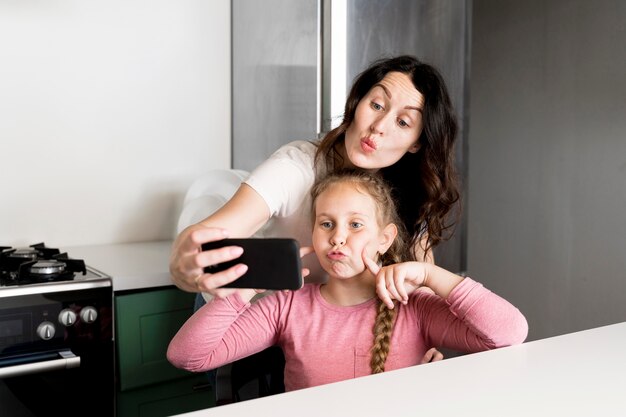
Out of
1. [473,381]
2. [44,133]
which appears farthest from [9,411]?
[473,381]

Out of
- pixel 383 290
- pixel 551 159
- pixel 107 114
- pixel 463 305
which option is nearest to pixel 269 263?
pixel 383 290

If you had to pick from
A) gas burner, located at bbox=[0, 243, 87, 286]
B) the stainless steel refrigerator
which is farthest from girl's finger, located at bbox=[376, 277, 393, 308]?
gas burner, located at bbox=[0, 243, 87, 286]

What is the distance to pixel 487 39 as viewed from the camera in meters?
3.18

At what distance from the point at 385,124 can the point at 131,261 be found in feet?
2.74

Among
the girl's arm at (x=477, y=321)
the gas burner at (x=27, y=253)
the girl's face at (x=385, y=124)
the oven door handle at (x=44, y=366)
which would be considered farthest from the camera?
the gas burner at (x=27, y=253)

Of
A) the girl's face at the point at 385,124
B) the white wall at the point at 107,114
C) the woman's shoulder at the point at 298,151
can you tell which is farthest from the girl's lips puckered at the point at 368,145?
the white wall at the point at 107,114

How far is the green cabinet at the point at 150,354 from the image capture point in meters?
1.69

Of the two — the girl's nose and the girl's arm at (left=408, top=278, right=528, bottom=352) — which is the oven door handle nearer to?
the girl's nose

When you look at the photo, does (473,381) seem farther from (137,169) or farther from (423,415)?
(137,169)

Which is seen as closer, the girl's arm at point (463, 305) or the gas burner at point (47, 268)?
the girl's arm at point (463, 305)

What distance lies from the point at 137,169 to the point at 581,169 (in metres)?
1.67

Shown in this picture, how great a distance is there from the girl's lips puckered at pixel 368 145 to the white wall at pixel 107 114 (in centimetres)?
104

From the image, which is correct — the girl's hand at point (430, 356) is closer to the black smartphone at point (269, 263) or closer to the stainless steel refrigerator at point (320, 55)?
the black smartphone at point (269, 263)

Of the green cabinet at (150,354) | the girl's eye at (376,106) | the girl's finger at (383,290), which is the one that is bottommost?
the green cabinet at (150,354)
